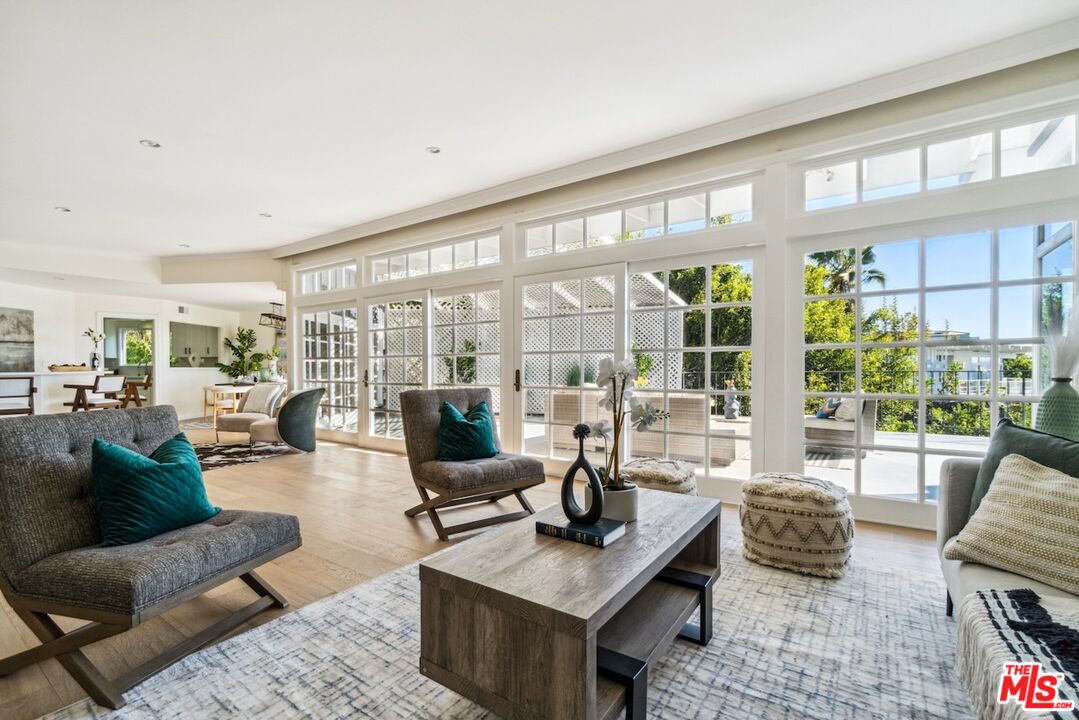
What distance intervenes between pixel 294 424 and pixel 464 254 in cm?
266

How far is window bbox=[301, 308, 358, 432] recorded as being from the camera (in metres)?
6.14

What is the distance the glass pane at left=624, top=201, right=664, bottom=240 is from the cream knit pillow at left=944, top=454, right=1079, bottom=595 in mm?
2656

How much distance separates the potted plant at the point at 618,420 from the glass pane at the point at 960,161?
2527 mm

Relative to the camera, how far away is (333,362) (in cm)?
640

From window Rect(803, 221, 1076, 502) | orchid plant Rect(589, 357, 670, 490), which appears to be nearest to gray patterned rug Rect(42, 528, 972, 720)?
orchid plant Rect(589, 357, 670, 490)

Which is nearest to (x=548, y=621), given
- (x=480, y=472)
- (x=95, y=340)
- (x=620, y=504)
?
(x=620, y=504)

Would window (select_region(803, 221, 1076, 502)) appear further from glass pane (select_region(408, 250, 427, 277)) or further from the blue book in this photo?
glass pane (select_region(408, 250, 427, 277))

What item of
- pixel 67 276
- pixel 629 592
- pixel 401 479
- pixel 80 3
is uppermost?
pixel 80 3

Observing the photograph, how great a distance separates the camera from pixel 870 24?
233 centimetres

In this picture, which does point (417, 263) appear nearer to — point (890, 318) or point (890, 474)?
point (890, 318)

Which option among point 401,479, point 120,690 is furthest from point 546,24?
point 401,479

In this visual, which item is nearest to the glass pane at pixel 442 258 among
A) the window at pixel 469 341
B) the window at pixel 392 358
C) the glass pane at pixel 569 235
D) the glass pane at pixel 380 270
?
the window at pixel 469 341

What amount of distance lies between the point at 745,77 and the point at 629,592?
2.87 meters

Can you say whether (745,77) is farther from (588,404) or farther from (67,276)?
(67,276)
